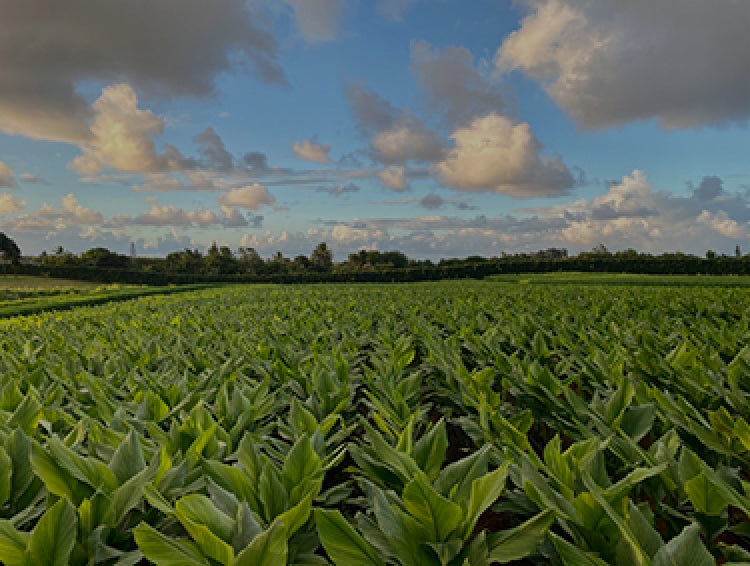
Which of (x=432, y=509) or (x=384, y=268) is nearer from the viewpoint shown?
(x=432, y=509)

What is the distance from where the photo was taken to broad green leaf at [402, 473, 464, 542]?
3.46 ft

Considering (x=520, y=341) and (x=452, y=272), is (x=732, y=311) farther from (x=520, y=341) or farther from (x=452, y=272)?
(x=452, y=272)

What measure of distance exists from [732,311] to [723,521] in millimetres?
6637

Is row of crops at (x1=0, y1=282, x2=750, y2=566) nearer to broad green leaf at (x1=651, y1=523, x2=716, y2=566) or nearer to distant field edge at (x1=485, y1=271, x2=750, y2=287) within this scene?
broad green leaf at (x1=651, y1=523, x2=716, y2=566)

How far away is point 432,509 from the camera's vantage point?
1087 millimetres

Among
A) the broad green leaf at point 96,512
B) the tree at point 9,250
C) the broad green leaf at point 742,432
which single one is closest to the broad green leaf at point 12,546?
the broad green leaf at point 96,512

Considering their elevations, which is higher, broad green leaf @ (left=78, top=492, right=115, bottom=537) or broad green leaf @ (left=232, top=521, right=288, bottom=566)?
broad green leaf @ (left=232, top=521, right=288, bottom=566)

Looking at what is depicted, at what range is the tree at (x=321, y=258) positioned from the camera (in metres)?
101

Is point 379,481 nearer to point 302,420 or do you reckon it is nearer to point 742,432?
point 302,420

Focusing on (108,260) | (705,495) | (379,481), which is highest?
(108,260)

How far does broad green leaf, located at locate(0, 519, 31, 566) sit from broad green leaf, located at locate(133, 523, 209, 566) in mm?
330

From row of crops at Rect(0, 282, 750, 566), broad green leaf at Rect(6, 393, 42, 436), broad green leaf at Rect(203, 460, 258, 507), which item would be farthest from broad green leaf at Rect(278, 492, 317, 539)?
broad green leaf at Rect(6, 393, 42, 436)

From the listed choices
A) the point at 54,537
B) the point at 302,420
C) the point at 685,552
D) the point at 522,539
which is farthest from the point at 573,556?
the point at 54,537

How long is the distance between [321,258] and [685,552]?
103 m
